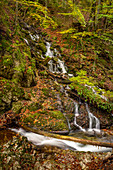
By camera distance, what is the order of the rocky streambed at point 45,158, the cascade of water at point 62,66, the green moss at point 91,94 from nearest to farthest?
the rocky streambed at point 45,158
the green moss at point 91,94
the cascade of water at point 62,66

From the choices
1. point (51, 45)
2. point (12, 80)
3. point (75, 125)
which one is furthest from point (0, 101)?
point (51, 45)

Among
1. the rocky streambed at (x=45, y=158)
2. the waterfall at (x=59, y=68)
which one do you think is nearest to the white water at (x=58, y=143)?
the rocky streambed at (x=45, y=158)

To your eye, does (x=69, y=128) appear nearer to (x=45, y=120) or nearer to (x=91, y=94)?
(x=45, y=120)

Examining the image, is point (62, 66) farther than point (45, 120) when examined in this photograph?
Yes

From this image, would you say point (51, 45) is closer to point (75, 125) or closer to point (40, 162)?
point (75, 125)

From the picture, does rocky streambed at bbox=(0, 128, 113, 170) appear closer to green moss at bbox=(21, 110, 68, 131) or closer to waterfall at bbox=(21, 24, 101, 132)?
green moss at bbox=(21, 110, 68, 131)

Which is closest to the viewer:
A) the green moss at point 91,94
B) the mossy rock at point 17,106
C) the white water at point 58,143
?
the white water at point 58,143

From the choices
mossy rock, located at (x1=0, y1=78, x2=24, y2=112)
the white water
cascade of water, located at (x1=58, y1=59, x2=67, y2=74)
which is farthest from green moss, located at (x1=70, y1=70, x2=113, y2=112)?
mossy rock, located at (x1=0, y1=78, x2=24, y2=112)

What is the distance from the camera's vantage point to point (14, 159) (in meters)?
3.62

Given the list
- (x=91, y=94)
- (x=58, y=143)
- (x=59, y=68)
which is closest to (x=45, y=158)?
(x=58, y=143)

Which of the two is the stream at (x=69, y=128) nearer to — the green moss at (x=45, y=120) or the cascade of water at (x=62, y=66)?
the cascade of water at (x=62, y=66)

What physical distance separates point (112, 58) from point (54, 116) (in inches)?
482

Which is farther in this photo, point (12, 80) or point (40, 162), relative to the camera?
point (12, 80)

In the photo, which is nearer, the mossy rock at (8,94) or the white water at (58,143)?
the white water at (58,143)
